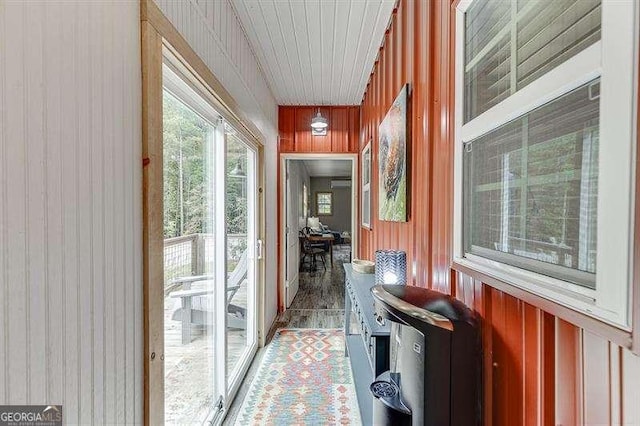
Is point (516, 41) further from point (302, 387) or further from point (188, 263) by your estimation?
point (302, 387)

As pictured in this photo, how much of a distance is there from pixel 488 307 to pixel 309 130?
11.7 ft

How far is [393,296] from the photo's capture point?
1028 millimetres

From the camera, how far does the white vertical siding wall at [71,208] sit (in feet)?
1.96

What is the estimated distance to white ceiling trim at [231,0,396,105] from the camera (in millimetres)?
2021

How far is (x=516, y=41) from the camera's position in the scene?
0.78 m

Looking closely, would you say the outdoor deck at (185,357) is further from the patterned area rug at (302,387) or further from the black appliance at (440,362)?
the black appliance at (440,362)

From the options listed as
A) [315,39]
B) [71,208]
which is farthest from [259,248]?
[71,208]

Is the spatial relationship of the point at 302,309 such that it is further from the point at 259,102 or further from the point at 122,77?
the point at 122,77

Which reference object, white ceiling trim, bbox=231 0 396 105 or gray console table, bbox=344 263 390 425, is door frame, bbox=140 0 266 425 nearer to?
gray console table, bbox=344 263 390 425

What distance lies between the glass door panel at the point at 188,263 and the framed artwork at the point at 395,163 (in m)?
1.19

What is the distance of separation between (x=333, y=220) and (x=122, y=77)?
10436 mm

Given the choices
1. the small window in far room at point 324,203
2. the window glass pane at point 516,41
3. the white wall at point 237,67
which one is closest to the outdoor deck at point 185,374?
the white wall at point 237,67

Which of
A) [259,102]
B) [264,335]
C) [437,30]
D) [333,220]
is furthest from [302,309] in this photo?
[333,220]

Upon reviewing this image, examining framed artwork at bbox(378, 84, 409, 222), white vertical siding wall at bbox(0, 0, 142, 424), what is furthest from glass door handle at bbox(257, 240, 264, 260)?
white vertical siding wall at bbox(0, 0, 142, 424)
